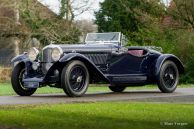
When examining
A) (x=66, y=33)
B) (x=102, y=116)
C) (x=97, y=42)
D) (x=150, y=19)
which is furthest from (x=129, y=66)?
(x=66, y=33)

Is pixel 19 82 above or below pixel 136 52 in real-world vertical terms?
below

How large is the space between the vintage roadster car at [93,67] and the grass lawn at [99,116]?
3183 mm

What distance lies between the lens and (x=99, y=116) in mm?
8984

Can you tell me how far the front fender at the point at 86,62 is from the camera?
1373cm

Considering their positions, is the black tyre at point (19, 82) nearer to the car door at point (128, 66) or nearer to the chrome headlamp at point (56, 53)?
the chrome headlamp at point (56, 53)

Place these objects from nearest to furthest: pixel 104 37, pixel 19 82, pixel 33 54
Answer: pixel 33 54 → pixel 19 82 → pixel 104 37

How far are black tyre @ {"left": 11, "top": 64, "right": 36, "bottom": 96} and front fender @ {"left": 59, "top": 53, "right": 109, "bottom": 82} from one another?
158cm

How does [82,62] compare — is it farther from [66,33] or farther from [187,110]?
[66,33]

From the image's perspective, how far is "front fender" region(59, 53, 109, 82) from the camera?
13.7 meters

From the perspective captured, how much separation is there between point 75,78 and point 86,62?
55 cm

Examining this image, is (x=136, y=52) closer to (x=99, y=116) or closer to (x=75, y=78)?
(x=75, y=78)

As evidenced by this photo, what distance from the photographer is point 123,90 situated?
1691 cm

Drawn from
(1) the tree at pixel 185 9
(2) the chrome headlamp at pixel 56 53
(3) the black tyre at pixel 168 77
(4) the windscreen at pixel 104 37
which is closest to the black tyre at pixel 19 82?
(2) the chrome headlamp at pixel 56 53

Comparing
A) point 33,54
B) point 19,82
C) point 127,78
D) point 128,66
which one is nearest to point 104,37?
point 128,66
